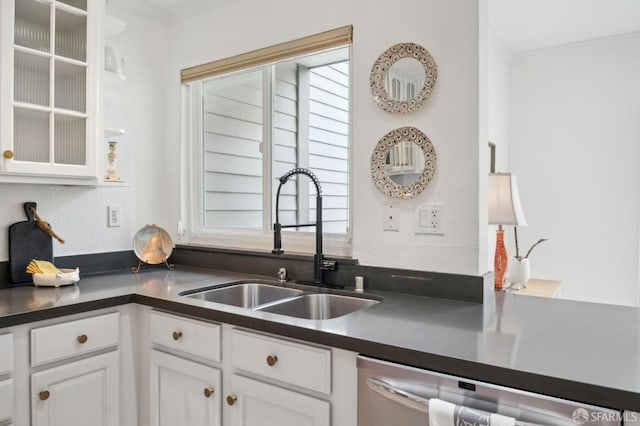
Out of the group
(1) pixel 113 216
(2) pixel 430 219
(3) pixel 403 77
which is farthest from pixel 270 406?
(1) pixel 113 216

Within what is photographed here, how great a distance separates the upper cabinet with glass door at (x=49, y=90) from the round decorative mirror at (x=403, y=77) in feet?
4.41

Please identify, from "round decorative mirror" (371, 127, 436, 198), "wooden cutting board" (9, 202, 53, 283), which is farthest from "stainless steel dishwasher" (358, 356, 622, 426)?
"wooden cutting board" (9, 202, 53, 283)

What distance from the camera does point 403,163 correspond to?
183 cm

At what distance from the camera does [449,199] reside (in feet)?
5.65

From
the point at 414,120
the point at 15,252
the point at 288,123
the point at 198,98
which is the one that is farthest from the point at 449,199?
the point at 15,252

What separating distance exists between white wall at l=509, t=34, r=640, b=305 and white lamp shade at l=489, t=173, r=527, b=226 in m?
1.30

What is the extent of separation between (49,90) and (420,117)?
1643mm

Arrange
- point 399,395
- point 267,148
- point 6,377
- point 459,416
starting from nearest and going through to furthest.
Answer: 1. point 459,416
2. point 399,395
3. point 6,377
4. point 267,148

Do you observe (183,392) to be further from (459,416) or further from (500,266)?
(500,266)

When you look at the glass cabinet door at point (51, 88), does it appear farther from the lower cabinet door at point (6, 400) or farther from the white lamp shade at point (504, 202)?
the white lamp shade at point (504, 202)

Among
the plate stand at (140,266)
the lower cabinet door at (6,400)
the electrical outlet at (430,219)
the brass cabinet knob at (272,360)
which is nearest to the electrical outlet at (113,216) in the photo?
the plate stand at (140,266)

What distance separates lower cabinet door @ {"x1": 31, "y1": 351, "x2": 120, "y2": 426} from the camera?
1582mm

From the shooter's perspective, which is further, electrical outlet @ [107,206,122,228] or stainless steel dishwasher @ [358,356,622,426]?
electrical outlet @ [107,206,122,228]

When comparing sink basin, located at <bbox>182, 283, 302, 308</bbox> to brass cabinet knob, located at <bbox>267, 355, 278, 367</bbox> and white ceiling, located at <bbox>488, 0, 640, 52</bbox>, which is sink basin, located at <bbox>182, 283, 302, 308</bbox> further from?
white ceiling, located at <bbox>488, 0, 640, 52</bbox>
